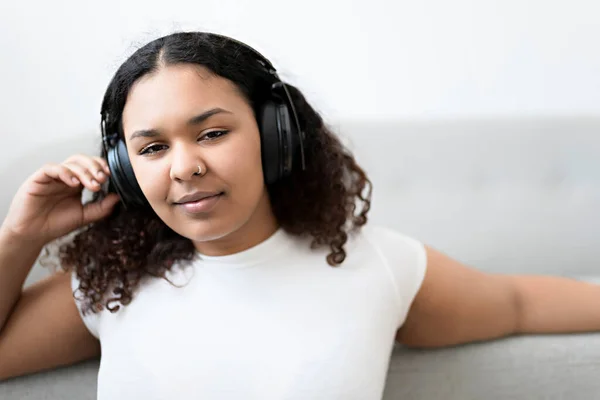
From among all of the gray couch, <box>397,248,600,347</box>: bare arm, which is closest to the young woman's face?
<box>397,248,600,347</box>: bare arm

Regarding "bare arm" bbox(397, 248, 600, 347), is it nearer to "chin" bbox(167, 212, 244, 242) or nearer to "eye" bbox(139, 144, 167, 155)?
"chin" bbox(167, 212, 244, 242)

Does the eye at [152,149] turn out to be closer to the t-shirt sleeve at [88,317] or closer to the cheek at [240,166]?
the cheek at [240,166]

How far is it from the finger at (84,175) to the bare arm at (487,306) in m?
0.53

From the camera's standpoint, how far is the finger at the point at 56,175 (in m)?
0.98

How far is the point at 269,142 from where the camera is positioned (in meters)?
0.91

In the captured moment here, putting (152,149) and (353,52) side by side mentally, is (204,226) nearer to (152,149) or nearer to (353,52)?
(152,149)

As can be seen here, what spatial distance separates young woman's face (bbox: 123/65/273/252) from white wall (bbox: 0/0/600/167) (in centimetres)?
44

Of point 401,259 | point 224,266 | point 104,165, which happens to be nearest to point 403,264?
point 401,259

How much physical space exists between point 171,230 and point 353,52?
0.62 m

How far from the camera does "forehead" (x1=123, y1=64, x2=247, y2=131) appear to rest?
33.9 inches

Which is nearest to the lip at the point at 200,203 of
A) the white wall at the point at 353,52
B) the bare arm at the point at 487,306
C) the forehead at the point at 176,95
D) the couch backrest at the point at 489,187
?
the forehead at the point at 176,95

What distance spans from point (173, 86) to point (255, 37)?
1.84 feet

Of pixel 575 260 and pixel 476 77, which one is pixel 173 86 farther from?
pixel 575 260

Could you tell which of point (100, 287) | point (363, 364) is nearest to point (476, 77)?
point (363, 364)
